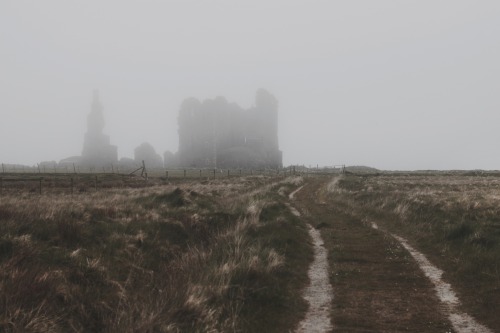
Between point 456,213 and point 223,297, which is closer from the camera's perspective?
point 223,297

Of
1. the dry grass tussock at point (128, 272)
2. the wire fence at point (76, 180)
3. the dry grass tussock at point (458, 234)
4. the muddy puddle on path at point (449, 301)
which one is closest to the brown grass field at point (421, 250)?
the dry grass tussock at point (458, 234)

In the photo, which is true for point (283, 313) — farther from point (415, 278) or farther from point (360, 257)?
point (360, 257)

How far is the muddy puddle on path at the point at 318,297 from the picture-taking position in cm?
619

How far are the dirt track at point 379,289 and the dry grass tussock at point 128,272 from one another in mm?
1318

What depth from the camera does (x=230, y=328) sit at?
5.76 m

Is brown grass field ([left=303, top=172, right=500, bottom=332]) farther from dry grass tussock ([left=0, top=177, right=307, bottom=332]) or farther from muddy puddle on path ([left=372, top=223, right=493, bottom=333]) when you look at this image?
dry grass tussock ([left=0, top=177, right=307, bottom=332])

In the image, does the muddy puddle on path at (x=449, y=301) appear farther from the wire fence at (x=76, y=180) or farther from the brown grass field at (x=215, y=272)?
the wire fence at (x=76, y=180)

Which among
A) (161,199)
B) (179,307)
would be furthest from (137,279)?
(161,199)

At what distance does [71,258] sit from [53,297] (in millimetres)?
2506

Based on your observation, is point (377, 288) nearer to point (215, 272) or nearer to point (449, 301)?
point (449, 301)

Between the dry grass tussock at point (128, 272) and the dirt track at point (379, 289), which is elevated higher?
the dry grass tussock at point (128, 272)

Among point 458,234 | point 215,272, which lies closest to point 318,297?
point 215,272

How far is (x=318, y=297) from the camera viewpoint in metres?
7.64

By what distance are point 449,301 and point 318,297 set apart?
8.08 ft
